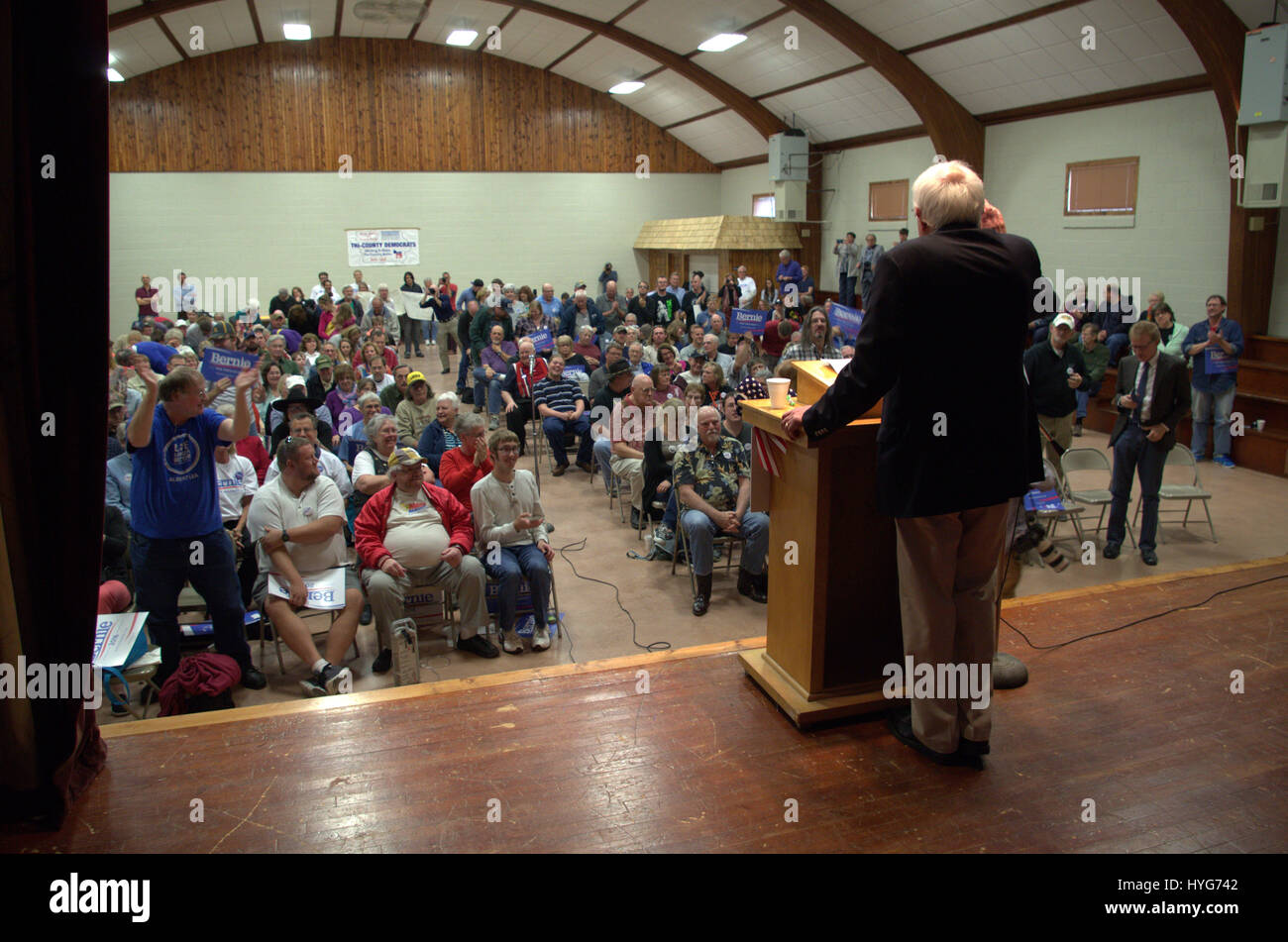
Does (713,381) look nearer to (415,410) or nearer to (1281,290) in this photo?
(415,410)

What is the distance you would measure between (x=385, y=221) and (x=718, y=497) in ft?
48.2

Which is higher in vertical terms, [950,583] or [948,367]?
[948,367]

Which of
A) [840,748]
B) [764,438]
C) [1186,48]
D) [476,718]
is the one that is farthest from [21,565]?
[1186,48]

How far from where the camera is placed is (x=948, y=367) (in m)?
2.19

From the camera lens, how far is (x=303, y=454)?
4.48m

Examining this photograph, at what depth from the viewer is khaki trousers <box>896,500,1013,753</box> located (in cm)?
227

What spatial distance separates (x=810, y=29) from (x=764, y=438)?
37.9 feet

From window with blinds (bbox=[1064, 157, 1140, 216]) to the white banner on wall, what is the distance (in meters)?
12.3

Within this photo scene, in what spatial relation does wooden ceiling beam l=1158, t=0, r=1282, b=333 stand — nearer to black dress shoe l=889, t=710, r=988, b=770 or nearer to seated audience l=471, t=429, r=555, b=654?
seated audience l=471, t=429, r=555, b=654

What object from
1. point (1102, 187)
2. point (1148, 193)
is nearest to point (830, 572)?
point (1148, 193)

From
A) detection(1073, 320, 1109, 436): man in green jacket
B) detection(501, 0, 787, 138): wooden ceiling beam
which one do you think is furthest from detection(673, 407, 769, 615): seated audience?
detection(501, 0, 787, 138): wooden ceiling beam

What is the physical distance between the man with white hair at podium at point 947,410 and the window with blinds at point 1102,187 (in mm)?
9684

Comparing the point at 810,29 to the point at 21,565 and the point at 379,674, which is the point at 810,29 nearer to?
the point at 379,674
